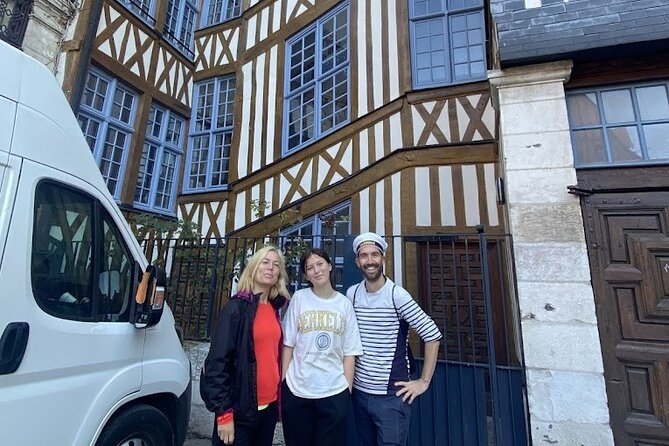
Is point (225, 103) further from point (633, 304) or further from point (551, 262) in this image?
point (633, 304)

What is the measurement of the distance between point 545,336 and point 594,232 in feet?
2.80

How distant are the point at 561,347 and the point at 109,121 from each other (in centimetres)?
874

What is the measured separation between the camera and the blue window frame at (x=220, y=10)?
9812mm

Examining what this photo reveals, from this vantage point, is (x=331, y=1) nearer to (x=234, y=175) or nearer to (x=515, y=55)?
(x=234, y=175)

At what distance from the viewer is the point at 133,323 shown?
2062 mm

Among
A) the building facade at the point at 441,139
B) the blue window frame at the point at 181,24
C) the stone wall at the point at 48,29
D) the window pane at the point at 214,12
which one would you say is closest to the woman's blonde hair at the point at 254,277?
the building facade at the point at 441,139

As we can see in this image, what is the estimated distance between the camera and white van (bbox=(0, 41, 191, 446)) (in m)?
1.51

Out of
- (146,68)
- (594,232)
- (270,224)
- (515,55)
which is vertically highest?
(146,68)

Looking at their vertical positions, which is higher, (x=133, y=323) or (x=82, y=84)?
(x=82, y=84)

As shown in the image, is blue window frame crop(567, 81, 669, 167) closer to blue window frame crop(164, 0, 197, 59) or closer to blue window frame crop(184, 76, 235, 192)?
blue window frame crop(184, 76, 235, 192)

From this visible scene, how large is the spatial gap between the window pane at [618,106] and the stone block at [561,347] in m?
1.62

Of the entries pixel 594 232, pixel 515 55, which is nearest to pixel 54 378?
pixel 594 232

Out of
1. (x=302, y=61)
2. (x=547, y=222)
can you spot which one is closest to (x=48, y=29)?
(x=302, y=61)

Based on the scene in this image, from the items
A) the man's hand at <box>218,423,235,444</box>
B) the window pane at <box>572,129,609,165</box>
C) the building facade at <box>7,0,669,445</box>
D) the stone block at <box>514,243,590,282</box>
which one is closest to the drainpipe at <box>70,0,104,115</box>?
the building facade at <box>7,0,669,445</box>
